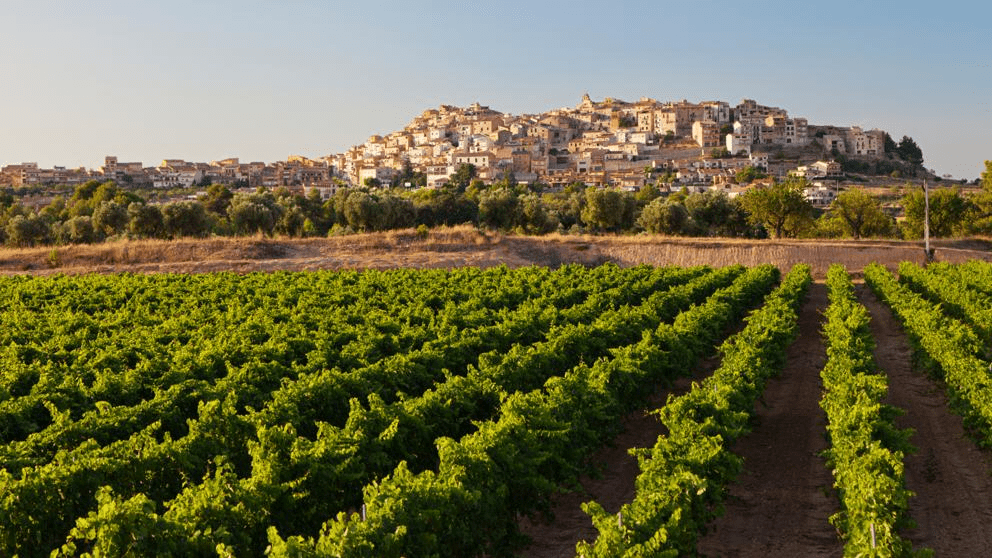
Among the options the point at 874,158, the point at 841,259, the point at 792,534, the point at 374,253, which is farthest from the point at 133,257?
the point at 874,158

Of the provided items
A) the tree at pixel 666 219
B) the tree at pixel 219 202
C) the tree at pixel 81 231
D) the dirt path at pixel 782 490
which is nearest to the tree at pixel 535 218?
the tree at pixel 666 219

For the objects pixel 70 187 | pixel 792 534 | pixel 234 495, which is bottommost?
pixel 792 534

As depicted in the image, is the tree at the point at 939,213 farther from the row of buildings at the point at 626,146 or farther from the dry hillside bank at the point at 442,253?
the row of buildings at the point at 626,146

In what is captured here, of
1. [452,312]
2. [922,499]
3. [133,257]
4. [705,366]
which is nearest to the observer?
[922,499]

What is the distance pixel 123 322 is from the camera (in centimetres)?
2189

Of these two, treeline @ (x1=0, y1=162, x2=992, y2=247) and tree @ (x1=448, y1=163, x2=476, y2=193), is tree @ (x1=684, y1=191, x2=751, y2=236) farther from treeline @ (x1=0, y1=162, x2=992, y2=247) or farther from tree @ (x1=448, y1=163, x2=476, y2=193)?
tree @ (x1=448, y1=163, x2=476, y2=193)

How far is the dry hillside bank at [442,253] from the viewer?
40.7m

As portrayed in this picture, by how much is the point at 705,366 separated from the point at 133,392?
12269 mm

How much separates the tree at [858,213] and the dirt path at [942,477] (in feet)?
141

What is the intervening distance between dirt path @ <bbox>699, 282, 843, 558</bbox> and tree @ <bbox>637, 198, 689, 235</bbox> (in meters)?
40.2

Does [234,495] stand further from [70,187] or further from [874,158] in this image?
[874,158]

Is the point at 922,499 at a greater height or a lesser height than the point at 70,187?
lesser

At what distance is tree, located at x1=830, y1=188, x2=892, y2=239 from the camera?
2291 inches

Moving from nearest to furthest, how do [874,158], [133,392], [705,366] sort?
[133,392] → [705,366] → [874,158]
